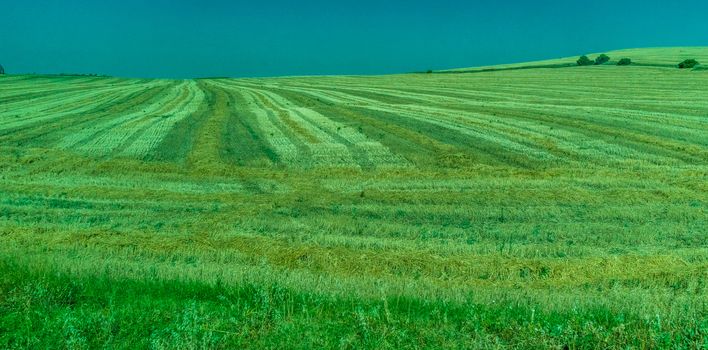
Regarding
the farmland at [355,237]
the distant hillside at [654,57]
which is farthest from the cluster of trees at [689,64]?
the farmland at [355,237]

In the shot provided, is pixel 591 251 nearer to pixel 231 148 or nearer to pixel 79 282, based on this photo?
pixel 79 282

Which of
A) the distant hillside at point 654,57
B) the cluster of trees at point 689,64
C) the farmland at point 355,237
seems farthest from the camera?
the distant hillside at point 654,57

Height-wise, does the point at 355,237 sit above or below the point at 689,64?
below

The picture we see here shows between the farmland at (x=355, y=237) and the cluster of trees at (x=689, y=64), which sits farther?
the cluster of trees at (x=689, y=64)

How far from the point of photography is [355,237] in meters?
9.83

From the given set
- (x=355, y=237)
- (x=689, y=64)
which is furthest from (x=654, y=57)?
(x=355, y=237)

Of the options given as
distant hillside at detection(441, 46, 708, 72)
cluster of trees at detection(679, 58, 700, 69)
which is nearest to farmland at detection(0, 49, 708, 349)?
cluster of trees at detection(679, 58, 700, 69)

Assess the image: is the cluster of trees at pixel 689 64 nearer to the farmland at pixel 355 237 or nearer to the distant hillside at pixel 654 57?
the distant hillside at pixel 654 57

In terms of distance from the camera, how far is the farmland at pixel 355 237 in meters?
5.52

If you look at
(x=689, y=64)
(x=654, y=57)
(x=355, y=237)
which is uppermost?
(x=654, y=57)

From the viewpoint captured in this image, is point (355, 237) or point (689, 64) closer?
point (355, 237)

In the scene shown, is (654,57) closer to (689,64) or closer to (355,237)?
(689,64)

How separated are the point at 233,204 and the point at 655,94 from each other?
36502 mm

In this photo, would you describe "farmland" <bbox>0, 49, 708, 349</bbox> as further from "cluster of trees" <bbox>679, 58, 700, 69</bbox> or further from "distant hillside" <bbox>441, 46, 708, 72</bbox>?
"distant hillside" <bbox>441, 46, 708, 72</bbox>
